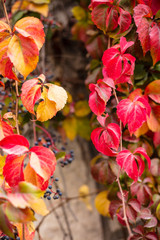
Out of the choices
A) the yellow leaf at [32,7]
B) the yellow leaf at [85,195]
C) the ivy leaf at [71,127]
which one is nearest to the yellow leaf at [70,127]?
the ivy leaf at [71,127]

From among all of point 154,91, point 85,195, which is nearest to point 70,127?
point 85,195

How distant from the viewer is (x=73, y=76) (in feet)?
3.94

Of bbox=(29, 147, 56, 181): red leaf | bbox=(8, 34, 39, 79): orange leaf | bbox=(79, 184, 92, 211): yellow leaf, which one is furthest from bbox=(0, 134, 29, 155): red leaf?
bbox=(79, 184, 92, 211): yellow leaf

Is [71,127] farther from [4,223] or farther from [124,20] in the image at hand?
[4,223]

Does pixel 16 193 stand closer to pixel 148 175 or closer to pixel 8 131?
pixel 8 131

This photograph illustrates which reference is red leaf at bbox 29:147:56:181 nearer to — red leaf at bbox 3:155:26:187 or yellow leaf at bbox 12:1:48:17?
red leaf at bbox 3:155:26:187

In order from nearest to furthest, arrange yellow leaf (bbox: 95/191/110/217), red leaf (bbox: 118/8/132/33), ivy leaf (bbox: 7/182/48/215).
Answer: ivy leaf (bbox: 7/182/48/215) < red leaf (bbox: 118/8/132/33) < yellow leaf (bbox: 95/191/110/217)

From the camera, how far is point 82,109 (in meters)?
1.05

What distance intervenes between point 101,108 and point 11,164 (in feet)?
0.81

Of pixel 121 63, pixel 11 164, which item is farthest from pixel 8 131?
pixel 121 63

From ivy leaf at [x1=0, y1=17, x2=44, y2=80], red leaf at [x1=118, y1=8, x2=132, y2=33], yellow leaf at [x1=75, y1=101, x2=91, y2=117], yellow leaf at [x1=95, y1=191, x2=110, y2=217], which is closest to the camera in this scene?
ivy leaf at [x1=0, y1=17, x2=44, y2=80]

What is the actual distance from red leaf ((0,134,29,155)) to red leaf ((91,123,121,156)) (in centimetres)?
18

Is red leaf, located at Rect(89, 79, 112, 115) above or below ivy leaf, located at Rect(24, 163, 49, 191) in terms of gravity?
above

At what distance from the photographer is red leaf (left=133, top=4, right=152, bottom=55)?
623 millimetres
